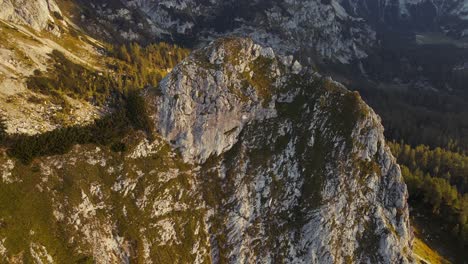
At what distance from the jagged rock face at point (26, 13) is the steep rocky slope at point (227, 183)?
11897cm

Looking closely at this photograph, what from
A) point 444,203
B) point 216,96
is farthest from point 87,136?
point 444,203

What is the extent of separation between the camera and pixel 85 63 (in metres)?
→ 167

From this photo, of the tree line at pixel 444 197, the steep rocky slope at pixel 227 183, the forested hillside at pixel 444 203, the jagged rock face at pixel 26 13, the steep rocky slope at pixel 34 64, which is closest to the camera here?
the steep rocky slope at pixel 227 183

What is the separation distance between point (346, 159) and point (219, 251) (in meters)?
42.2

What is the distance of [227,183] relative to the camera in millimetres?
91625

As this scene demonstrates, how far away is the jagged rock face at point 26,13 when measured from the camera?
16412 cm

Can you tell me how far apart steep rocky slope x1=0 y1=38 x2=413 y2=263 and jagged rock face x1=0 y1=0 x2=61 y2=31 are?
11897 centimetres

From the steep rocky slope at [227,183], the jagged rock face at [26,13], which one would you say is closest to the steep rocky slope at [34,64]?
the jagged rock face at [26,13]

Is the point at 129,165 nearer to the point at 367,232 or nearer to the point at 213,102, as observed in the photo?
the point at 213,102

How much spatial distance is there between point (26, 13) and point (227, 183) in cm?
15409

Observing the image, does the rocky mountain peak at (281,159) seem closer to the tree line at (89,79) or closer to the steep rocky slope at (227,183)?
the steep rocky slope at (227,183)

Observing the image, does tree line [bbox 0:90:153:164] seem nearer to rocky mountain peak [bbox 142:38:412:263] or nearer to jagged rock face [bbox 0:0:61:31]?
rocky mountain peak [bbox 142:38:412:263]

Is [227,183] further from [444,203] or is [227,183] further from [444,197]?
[444,203]

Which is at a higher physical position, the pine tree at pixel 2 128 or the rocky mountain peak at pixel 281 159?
the pine tree at pixel 2 128
